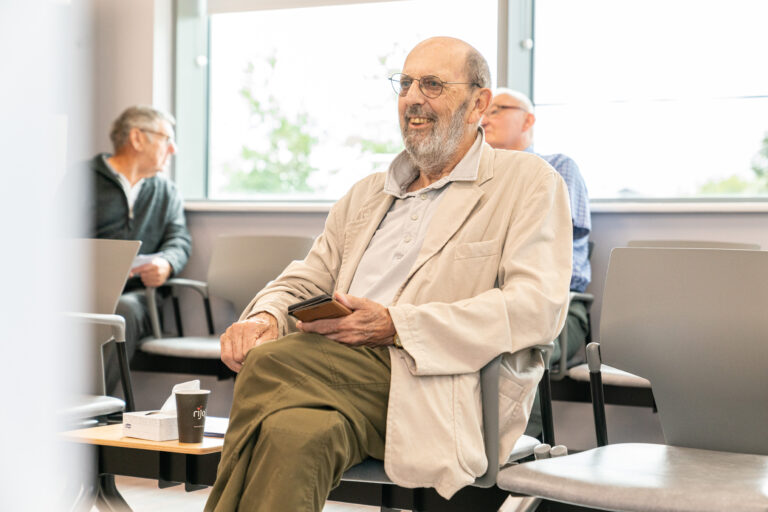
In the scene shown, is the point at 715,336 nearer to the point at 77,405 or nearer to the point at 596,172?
the point at 77,405

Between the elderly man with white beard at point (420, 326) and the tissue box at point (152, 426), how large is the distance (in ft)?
0.98

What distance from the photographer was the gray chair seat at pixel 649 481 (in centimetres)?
148

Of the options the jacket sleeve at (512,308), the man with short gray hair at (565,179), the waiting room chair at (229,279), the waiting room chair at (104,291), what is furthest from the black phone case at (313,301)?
the waiting room chair at (229,279)

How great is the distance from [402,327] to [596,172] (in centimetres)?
231

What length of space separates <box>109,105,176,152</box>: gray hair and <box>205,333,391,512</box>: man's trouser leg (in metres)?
2.60

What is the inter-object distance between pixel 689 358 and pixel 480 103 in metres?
0.81

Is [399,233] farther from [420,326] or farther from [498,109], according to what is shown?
[498,109]

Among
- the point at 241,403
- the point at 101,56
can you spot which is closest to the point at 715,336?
the point at 241,403

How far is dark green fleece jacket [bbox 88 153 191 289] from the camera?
406 centimetres

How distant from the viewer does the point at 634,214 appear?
3.63m

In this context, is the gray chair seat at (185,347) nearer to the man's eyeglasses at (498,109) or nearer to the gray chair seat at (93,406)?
the gray chair seat at (93,406)

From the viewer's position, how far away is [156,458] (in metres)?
2.08

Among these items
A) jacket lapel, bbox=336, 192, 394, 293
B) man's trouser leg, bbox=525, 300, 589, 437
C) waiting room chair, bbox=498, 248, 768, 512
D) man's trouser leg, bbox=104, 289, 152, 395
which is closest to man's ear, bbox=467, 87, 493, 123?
jacket lapel, bbox=336, 192, 394, 293

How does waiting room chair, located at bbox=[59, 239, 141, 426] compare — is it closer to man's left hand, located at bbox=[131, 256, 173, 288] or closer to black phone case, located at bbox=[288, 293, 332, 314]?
man's left hand, located at bbox=[131, 256, 173, 288]
